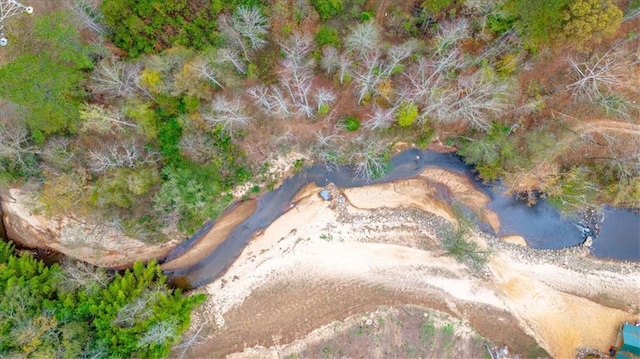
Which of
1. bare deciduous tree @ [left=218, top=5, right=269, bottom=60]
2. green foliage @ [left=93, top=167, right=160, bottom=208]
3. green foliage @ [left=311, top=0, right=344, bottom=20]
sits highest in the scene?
bare deciduous tree @ [left=218, top=5, right=269, bottom=60]

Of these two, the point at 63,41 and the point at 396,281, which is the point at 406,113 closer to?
the point at 396,281

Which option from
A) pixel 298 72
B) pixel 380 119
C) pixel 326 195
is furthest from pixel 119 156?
pixel 380 119

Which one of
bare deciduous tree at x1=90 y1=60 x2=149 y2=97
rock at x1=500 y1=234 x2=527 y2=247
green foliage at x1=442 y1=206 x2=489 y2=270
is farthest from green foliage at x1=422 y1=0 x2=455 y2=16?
bare deciduous tree at x1=90 y1=60 x2=149 y2=97

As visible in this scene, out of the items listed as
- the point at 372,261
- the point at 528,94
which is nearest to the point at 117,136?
the point at 372,261

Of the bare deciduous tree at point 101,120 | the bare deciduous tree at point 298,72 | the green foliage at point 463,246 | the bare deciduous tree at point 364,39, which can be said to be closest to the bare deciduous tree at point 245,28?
the bare deciduous tree at point 298,72

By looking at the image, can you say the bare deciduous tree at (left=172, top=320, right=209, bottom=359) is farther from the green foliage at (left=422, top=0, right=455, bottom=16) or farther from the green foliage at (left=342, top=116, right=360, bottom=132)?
the green foliage at (left=422, top=0, right=455, bottom=16)

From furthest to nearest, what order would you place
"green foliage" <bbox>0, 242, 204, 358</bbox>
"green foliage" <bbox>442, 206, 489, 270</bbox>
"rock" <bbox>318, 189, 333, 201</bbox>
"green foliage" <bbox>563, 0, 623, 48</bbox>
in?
"rock" <bbox>318, 189, 333, 201</bbox>, "green foliage" <bbox>442, 206, 489, 270</bbox>, "green foliage" <bbox>0, 242, 204, 358</bbox>, "green foliage" <bbox>563, 0, 623, 48</bbox>
